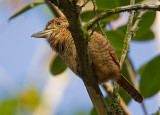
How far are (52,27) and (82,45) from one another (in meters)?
1.36

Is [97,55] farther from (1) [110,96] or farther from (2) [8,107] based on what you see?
(2) [8,107]

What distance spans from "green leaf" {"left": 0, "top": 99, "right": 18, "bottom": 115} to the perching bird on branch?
1.83 m

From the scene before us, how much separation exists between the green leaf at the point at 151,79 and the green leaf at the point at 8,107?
7.06 feet

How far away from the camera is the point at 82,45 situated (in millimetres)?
1760

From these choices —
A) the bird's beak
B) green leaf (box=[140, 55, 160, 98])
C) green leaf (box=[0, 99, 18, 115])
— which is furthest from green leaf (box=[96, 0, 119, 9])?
green leaf (box=[0, 99, 18, 115])

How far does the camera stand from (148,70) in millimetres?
3121

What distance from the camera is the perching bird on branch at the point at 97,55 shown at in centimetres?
244

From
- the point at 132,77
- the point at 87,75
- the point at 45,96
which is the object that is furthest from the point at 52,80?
the point at 87,75

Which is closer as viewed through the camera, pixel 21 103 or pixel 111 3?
pixel 111 3

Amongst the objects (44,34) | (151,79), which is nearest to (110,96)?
(151,79)

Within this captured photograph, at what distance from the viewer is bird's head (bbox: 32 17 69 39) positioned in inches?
116

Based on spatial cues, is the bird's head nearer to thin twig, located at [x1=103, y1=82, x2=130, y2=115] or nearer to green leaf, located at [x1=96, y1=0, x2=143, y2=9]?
green leaf, located at [x1=96, y1=0, x2=143, y2=9]

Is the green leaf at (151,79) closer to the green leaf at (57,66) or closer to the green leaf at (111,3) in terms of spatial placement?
the green leaf at (111,3)

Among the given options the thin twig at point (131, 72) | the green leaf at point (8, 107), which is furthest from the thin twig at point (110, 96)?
the green leaf at point (8, 107)
